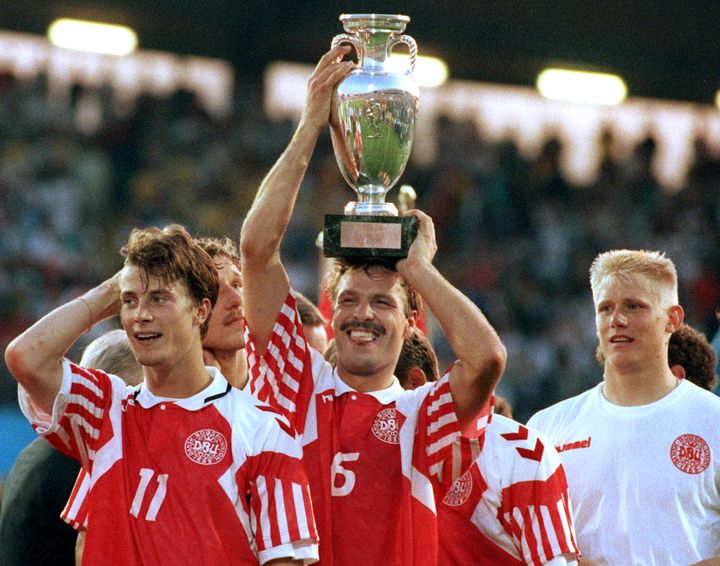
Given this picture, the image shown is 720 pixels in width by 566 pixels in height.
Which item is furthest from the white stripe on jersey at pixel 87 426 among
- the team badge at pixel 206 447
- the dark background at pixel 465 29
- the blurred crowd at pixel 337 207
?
the dark background at pixel 465 29

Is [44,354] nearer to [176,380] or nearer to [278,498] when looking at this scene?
[176,380]

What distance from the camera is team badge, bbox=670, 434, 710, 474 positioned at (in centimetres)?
405

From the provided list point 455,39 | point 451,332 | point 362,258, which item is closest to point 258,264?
point 362,258

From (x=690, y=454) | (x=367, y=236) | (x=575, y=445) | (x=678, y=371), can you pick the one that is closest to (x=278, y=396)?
(x=367, y=236)

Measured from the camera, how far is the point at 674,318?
4.35m

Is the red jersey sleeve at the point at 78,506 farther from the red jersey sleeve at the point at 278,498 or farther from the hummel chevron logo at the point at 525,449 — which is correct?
the hummel chevron logo at the point at 525,449

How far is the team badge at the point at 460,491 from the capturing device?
156 inches

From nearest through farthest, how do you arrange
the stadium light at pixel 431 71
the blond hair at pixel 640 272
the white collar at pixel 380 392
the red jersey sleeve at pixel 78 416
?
the red jersey sleeve at pixel 78 416 < the white collar at pixel 380 392 < the blond hair at pixel 640 272 < the stadium light at pixel 431 71

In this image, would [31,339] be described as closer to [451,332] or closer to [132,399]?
[132,399]

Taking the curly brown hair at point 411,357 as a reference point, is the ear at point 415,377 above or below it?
below

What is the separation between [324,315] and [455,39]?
21.5ft

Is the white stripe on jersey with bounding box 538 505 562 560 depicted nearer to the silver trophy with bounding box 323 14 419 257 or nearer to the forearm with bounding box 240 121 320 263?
the silver trophy with bounding box 323 14 419 257

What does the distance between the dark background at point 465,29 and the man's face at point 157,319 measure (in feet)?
23.8

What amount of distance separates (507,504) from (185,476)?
3.39 ft
